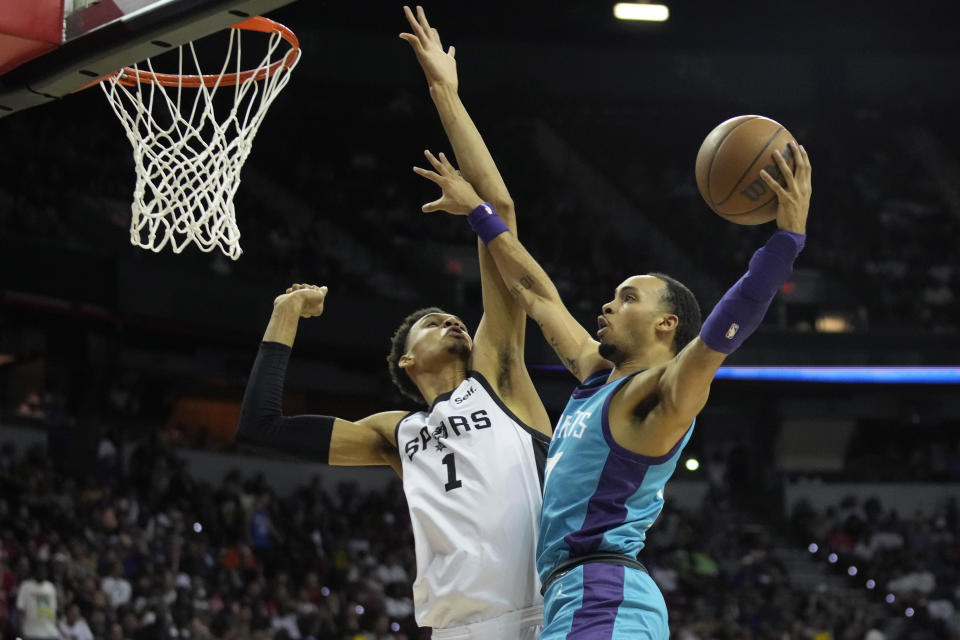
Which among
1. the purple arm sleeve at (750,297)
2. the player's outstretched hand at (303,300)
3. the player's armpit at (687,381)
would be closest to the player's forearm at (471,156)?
the player's outstretched hand at (303,300)

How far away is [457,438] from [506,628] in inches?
24.1

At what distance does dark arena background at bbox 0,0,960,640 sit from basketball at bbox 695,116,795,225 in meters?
8.33

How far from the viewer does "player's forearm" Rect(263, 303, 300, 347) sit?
425 cm

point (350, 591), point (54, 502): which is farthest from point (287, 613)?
point (54, 502)

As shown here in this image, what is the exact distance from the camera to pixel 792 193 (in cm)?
320

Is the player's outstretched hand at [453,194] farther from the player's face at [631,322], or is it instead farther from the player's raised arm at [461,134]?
the player's face at [631,322]

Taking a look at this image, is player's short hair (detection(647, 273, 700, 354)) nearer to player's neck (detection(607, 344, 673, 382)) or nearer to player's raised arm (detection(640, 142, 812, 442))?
player's neck (detection(607, 344, 673, 382))

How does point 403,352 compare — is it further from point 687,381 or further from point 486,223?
point 687,381

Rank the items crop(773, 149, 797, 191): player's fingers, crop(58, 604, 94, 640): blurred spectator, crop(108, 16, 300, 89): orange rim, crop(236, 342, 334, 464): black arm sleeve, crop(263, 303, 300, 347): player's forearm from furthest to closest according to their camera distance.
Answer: crop(58, 604, 94, 640): blurred spectator, crop(108, 16, 300, 89): orange rim, crop(263, 303, 300, 347): player's forearm, crop(236, 342, 334, 464): black arm sleeve, crop(773, 149, 797, 191): player's fingers

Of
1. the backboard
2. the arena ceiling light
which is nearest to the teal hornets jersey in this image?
the backboard

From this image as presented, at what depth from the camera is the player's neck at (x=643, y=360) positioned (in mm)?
3623

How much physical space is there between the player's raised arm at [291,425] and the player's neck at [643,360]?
919 mm

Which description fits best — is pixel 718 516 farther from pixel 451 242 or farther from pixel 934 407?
pixel 451 242

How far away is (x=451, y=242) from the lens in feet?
60.8
